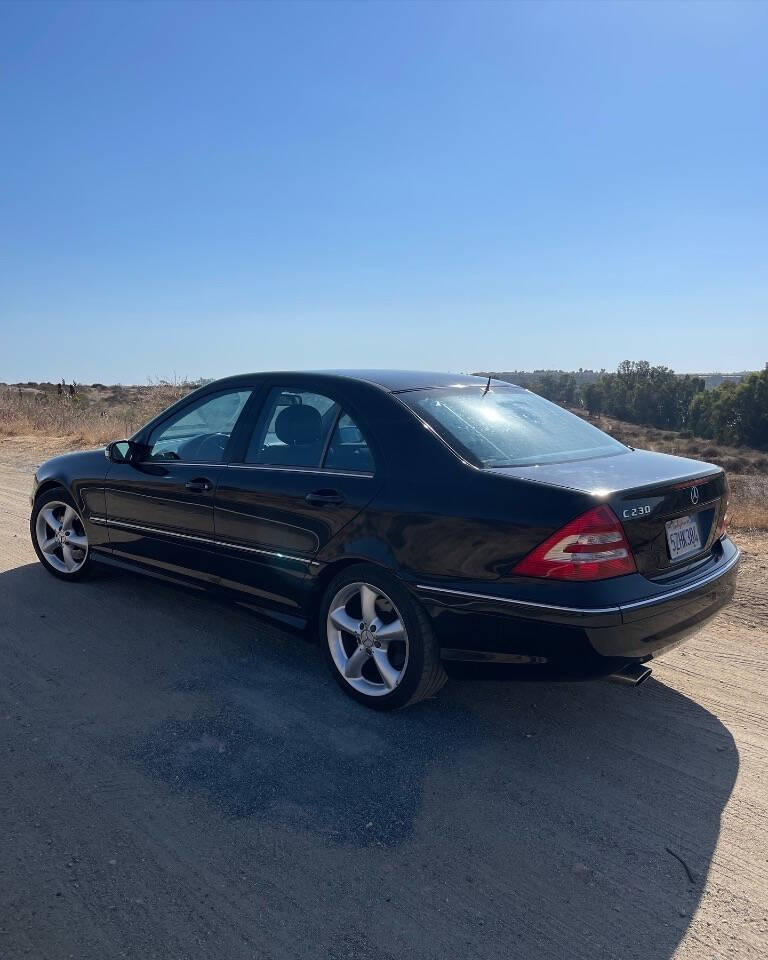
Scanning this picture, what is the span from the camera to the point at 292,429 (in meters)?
4.12

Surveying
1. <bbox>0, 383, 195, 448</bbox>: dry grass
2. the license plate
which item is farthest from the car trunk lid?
<bbox>0, 383, 195, 448</bbox>: dry grass

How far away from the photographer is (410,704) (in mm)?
3461

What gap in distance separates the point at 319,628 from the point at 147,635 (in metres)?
1.35

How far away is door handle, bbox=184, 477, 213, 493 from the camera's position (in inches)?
170

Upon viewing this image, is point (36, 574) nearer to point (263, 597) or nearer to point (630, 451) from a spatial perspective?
point (263, 597)

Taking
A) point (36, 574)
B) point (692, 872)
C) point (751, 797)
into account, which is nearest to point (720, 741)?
point (751, 797)

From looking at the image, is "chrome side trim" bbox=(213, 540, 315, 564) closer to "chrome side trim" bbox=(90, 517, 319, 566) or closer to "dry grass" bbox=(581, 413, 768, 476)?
"chrome side trim" bbox=(90, 517, 319, 566)

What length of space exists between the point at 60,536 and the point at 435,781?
376 centimetres

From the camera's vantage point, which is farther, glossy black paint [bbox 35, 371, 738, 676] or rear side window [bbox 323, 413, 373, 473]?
rear side window [bbox 323, 413, 373, 473]

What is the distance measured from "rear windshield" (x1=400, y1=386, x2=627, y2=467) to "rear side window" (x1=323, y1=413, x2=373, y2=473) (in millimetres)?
303

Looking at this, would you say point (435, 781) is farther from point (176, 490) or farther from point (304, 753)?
point (176, 490)

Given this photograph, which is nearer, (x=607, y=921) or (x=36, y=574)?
(x=607, y=921)

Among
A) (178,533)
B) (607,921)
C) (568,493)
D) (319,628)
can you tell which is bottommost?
(607,921)

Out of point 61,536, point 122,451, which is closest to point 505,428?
point 122,451
